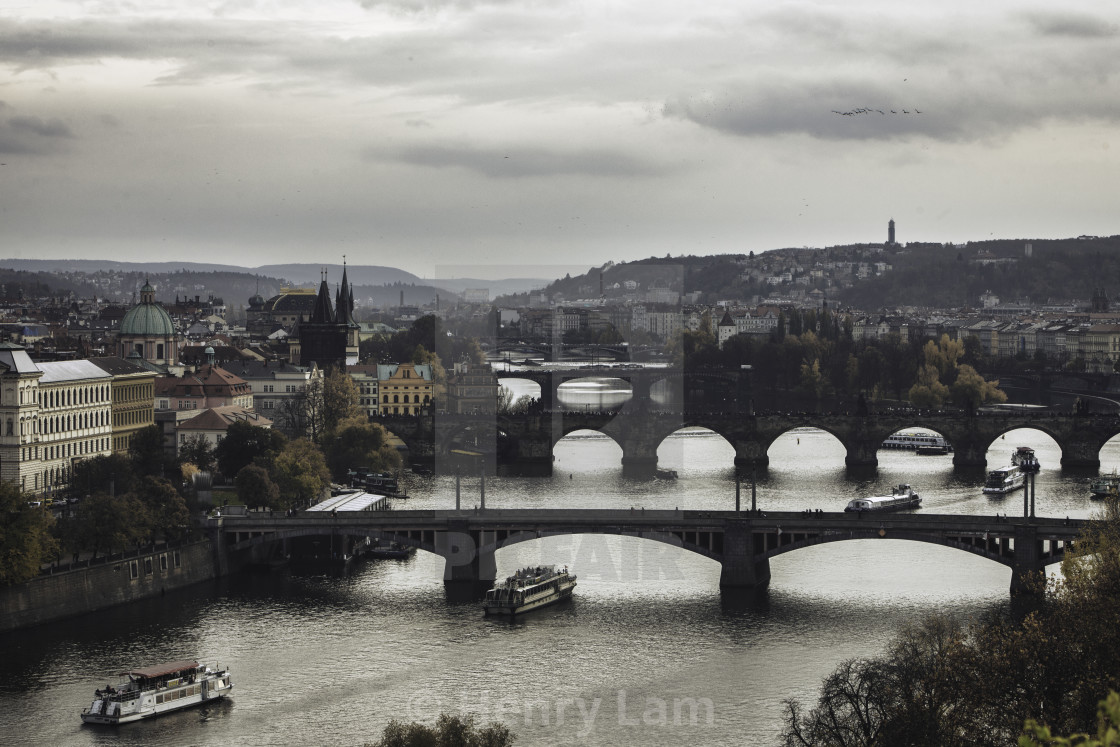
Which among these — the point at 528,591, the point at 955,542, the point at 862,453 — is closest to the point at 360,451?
the point at 862,453

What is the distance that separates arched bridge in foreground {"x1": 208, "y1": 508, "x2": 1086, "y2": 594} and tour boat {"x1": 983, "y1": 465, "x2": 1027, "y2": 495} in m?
12.7

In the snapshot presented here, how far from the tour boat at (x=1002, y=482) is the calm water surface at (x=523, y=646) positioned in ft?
30.8

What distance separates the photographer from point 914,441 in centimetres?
5538

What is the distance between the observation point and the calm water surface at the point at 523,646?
2159 centimetres

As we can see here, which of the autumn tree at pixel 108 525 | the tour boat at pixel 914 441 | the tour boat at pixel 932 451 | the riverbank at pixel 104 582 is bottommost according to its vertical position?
the tour boat at pixel 932 451

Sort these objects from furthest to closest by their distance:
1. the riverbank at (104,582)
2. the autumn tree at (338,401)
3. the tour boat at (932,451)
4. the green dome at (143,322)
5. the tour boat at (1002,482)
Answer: the tour boat at (932,451) → the green dome at (143,322) → the autumn tree at (338,401) → the tour boat at (1002,482) → the riverbank at (104,582)

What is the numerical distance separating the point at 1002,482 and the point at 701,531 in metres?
15.7

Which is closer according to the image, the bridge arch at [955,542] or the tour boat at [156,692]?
the tour boat at [156,692]

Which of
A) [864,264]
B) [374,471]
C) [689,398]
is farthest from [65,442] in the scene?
[864,264]

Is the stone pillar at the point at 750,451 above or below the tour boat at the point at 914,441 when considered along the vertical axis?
above

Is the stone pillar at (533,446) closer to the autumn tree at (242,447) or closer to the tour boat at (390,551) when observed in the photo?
the autumn tree at (242,447)

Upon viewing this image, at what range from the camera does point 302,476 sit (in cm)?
3550

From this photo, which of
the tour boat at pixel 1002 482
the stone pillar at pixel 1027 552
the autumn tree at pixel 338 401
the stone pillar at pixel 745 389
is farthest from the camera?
the stone pillar at pixel 745 389

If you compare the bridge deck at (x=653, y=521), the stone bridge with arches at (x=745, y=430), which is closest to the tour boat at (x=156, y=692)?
the bridge deck at (x=653, y=521)
